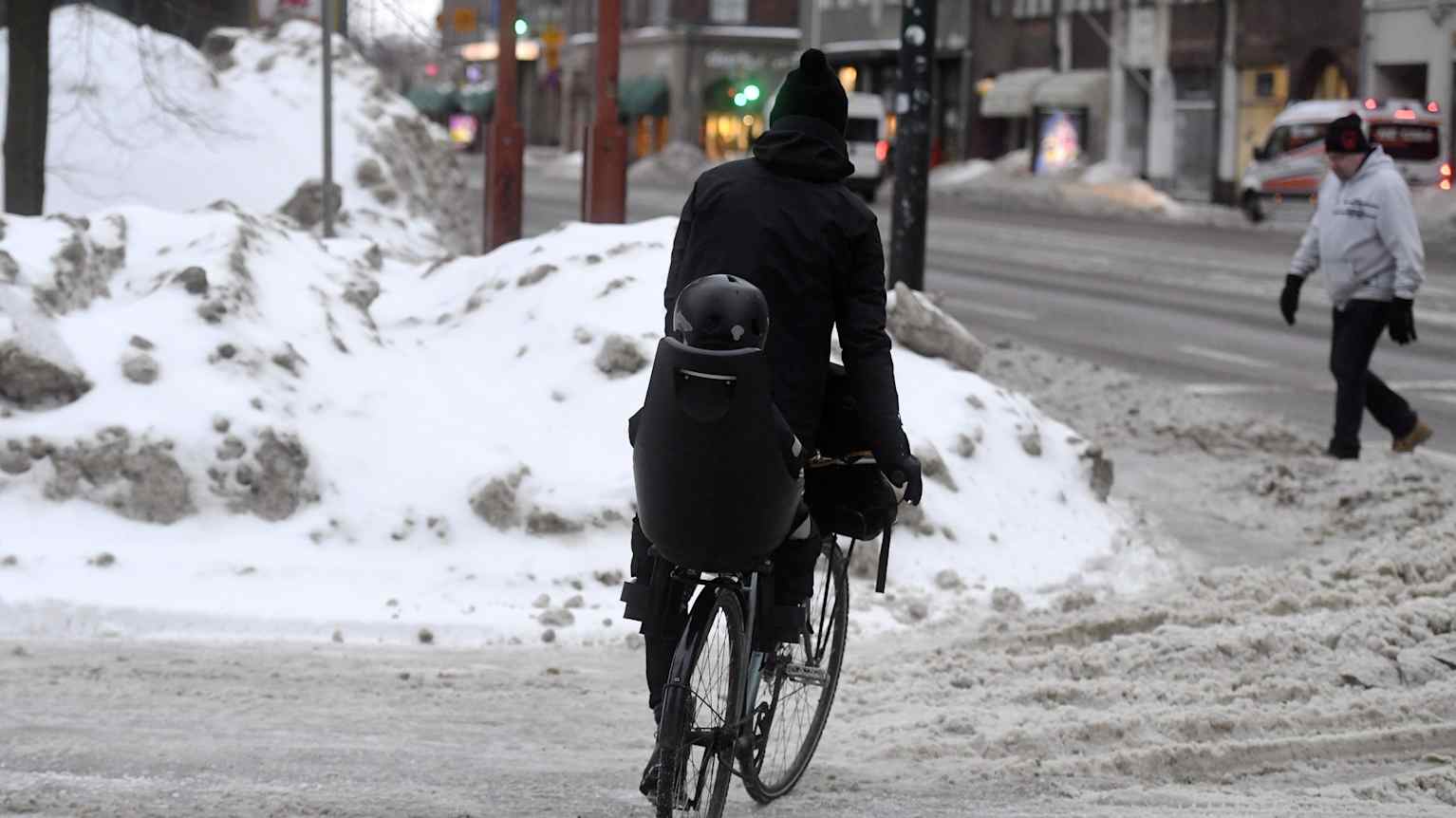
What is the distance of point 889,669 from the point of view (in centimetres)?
664

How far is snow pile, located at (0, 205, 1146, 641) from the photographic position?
7441mm

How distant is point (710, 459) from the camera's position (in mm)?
4211

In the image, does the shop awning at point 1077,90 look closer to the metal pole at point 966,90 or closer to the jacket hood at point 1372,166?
the metal pole at point 966,90

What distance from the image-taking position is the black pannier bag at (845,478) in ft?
15.7

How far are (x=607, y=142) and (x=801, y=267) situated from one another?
454 inches

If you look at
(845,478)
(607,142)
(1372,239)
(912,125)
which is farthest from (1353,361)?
(845,478)

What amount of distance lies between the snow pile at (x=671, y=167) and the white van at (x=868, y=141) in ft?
20.1

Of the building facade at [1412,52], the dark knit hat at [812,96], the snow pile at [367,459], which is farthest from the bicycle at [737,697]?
the building facade at [1412,52]

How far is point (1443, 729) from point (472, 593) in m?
3.32

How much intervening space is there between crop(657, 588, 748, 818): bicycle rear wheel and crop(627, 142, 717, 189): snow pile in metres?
54.6

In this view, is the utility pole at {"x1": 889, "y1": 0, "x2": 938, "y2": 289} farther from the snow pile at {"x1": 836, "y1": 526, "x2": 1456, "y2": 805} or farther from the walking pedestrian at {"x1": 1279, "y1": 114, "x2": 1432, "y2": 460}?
the snow pile at {"x1": 836, "y1": 526, "x2": 1456, "y2": 805}

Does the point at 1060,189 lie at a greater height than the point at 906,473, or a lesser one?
lesser

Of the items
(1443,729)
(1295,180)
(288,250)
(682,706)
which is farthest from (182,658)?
(1295,180)

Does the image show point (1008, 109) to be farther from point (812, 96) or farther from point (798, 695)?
point (812, 96)
